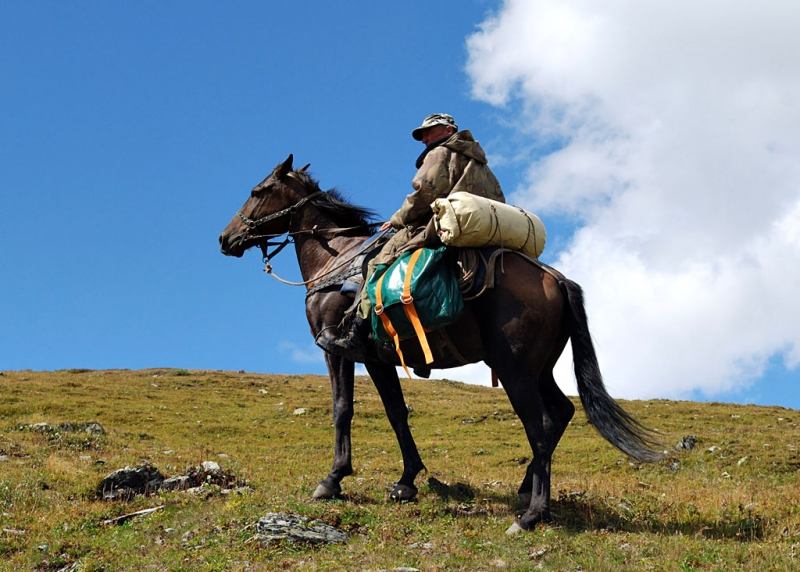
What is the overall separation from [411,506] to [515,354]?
8.43ft

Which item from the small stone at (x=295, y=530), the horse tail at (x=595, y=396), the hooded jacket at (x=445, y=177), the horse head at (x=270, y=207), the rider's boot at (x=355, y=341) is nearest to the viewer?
the small stone at (x=295, y=530)

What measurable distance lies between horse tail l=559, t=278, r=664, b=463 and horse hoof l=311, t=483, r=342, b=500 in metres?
3.46

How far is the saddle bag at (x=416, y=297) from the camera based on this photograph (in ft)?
28.7

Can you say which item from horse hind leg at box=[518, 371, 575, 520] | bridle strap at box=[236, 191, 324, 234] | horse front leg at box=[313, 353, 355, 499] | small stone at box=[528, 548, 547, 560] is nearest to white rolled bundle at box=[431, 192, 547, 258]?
horse hind leg at box=[518, 371, 575, 520]

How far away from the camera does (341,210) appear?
1151cm

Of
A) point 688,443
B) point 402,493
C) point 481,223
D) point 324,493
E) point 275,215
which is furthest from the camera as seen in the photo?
point 688,443

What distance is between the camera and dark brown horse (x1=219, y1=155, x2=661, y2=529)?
28.5 feet

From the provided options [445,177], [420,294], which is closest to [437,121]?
[445,177]

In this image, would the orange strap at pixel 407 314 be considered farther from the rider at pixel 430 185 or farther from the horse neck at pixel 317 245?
the horse neck at pixel 317 245

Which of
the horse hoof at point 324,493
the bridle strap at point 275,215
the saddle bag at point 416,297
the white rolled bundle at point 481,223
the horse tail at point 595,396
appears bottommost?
the horse hoof at point 324,493

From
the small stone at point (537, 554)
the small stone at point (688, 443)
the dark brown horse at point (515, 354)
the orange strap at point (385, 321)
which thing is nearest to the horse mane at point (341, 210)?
the dark brown horse at point (515, 354)

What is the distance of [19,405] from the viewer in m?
25.8

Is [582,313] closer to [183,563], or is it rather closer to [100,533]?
[183,563]

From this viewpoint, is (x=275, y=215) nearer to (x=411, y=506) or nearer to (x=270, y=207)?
(x=270, y=207)
